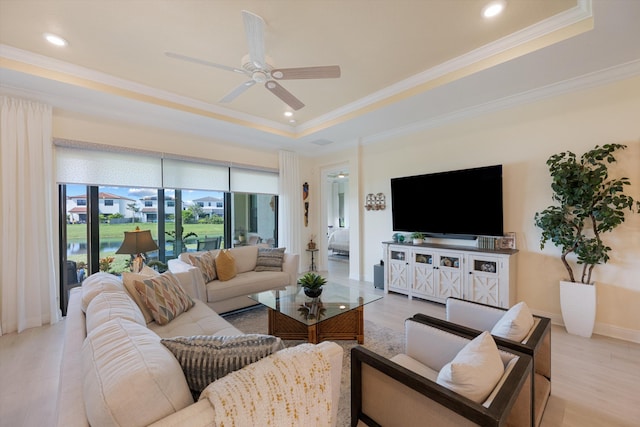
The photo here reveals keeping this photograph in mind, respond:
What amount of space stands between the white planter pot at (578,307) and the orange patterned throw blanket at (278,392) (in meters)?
3.10

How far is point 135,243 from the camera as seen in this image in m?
3.13

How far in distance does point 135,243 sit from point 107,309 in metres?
1.90

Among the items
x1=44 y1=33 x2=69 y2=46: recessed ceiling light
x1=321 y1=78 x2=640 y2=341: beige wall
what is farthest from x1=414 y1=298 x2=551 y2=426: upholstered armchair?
x1=44 y1=33 x2=69 y2=46: recessed ceiling light

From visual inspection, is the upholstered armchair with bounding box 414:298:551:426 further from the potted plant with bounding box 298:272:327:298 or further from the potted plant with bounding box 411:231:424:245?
the potted plant with bounding box 411:231:424:245

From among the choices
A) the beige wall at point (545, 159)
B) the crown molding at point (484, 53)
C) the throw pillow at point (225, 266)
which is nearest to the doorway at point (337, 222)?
the crown molding at point (484, 53)

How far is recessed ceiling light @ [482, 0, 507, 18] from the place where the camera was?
2.10 m

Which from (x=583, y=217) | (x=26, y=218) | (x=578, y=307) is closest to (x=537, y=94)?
(x=583, y=217)

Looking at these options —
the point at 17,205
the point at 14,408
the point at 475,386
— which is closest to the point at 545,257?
the point at 475,386

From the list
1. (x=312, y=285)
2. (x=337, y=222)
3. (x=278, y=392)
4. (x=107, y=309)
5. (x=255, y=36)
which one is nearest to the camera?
(x=278, y=392)

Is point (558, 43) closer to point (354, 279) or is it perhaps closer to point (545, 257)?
point (545, 257)

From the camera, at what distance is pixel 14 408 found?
6.14 feet

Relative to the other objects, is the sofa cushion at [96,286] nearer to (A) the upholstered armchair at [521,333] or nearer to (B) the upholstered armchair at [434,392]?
(B) the upholstered armchair at [434,392]

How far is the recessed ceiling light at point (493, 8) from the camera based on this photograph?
2.10 metres

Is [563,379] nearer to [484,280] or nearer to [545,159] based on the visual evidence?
[484,280]
